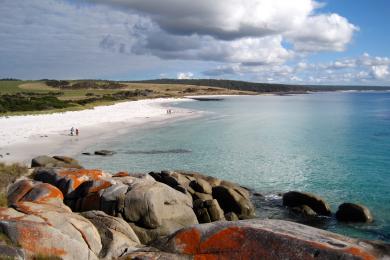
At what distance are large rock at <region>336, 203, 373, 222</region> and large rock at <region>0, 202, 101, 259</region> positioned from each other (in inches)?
601

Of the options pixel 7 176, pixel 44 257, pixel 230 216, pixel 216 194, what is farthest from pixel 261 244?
pixel 216 194

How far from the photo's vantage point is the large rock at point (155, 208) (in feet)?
48.5

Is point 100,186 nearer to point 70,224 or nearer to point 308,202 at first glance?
point 70,224

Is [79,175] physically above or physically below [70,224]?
below

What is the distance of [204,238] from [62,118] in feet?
201

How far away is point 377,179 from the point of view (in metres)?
31.5

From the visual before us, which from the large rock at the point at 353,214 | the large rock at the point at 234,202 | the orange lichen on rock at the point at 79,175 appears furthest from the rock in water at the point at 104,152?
the large rock at the point at 353,214

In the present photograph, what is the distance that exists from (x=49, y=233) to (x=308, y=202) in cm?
1688

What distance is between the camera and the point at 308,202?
77.0 feet

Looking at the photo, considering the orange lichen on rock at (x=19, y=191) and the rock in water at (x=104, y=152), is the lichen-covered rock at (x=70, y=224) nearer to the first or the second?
the orange lichen on rock at (x=19, y=191)

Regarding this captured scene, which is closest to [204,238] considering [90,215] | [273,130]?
[90,215]

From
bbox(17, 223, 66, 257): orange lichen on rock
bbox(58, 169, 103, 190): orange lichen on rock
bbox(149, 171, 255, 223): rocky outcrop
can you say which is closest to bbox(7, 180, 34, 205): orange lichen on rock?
bbox(58, 169, 103, 190): orange lichen on rock

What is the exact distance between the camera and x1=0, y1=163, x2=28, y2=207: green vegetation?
1447 cm

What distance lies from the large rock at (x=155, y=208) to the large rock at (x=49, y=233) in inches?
139
